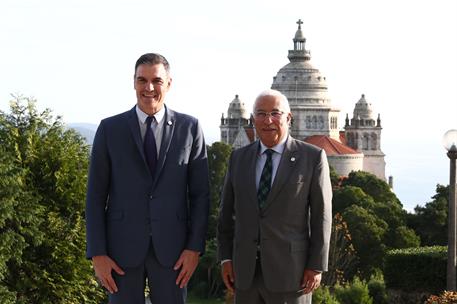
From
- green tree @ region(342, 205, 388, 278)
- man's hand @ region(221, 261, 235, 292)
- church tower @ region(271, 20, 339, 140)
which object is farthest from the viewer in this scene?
church tower @ region(271, 20, 339, 140)

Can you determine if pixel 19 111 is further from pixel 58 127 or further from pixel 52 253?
pixel 52 253

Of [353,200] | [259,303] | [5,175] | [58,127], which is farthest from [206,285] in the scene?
[259,303]

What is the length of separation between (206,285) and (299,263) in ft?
135

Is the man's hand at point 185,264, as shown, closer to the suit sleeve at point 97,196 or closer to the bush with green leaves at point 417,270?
the suit sleeve at point 97,196

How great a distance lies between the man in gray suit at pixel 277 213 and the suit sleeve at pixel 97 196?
0.93m

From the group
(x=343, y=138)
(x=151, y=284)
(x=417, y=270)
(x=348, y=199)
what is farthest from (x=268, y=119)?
(x=343, y=138)

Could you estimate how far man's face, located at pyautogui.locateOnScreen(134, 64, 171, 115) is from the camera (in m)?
7.04

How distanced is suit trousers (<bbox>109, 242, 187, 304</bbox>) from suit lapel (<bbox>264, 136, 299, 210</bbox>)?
0.88m

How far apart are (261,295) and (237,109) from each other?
103736 millimetres

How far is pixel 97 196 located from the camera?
719 centimetres

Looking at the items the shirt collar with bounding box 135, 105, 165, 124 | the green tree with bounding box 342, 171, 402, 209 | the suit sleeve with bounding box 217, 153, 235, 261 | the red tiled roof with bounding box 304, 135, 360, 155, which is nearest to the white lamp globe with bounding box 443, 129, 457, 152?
the suit sleeve with bounding box 217, 153, 235, 261

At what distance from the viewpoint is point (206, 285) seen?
48.0 m

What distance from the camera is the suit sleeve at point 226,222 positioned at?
7.33m

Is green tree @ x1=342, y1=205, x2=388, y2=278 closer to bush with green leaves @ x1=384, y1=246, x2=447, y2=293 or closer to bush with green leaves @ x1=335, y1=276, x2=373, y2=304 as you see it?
bush with green leaves @ x1=335, y1=276, x2=373, y2=304
